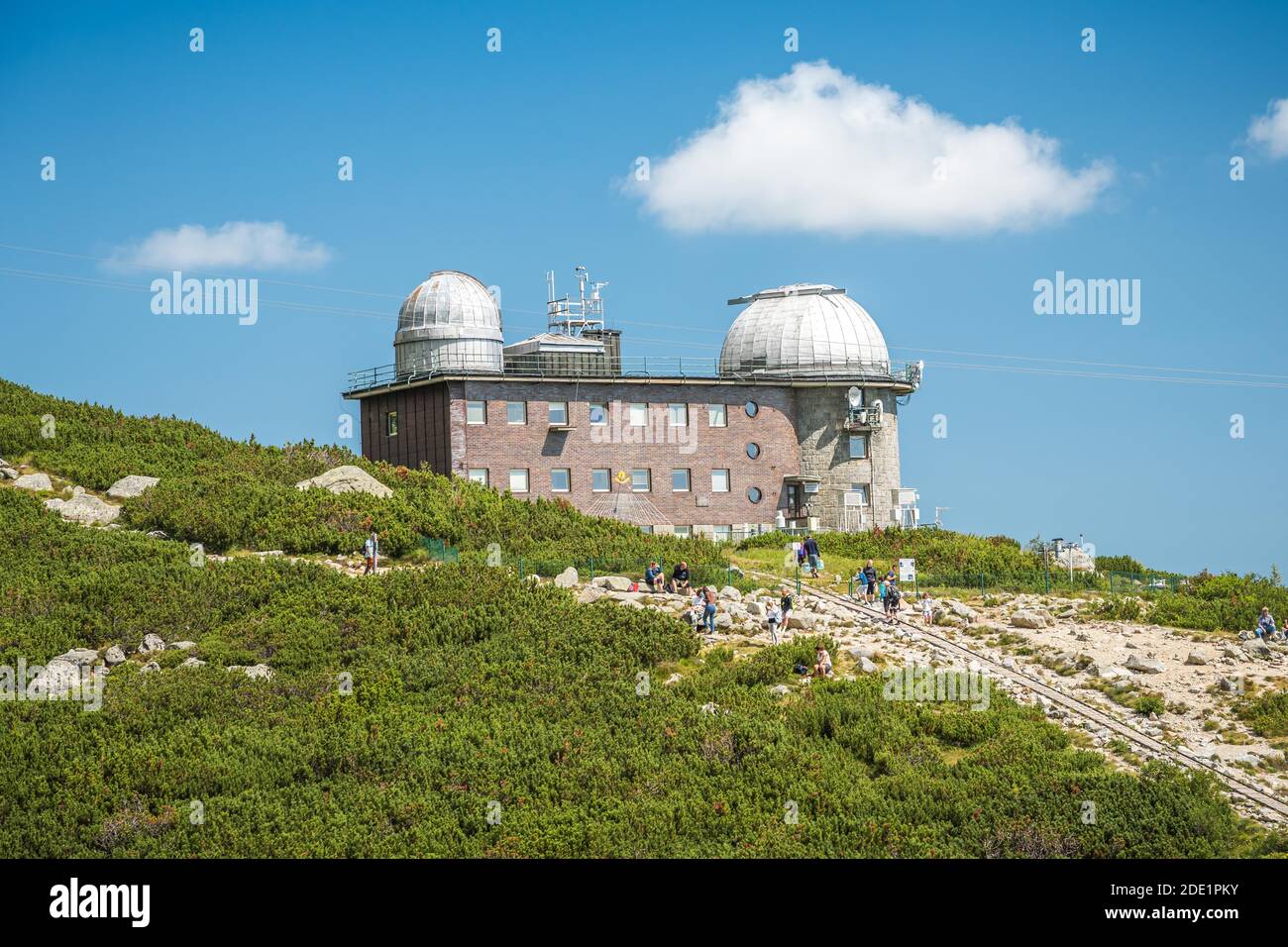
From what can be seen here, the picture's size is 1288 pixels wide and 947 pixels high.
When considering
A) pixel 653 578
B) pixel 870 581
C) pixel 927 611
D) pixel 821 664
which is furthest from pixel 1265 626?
pixel 653 578

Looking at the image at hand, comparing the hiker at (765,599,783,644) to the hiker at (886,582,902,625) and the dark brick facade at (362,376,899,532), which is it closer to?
the hiker at (886,582,902,625)

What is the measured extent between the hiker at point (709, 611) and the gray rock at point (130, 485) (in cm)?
1854

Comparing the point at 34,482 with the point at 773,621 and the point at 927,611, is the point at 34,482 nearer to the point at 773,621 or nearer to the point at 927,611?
A: the point at 773,621

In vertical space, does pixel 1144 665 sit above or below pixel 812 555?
below

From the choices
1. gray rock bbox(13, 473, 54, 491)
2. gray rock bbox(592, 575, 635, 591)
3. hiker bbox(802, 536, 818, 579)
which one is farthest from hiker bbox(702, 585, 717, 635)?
gray rock bbox(13, 473, 54, 491)

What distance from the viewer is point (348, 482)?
144 feet

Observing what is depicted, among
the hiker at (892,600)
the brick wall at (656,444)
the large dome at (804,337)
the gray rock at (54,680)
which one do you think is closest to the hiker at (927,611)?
the hiker at (892,600)

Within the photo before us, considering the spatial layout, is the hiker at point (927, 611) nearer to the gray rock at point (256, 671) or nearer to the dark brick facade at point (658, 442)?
the gray rock at point (256, 671)

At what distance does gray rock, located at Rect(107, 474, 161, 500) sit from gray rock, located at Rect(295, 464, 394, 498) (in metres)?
4.32

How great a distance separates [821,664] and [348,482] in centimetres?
1979

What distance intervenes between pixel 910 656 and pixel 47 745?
17201 millimetres

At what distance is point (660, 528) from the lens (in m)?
53.1
